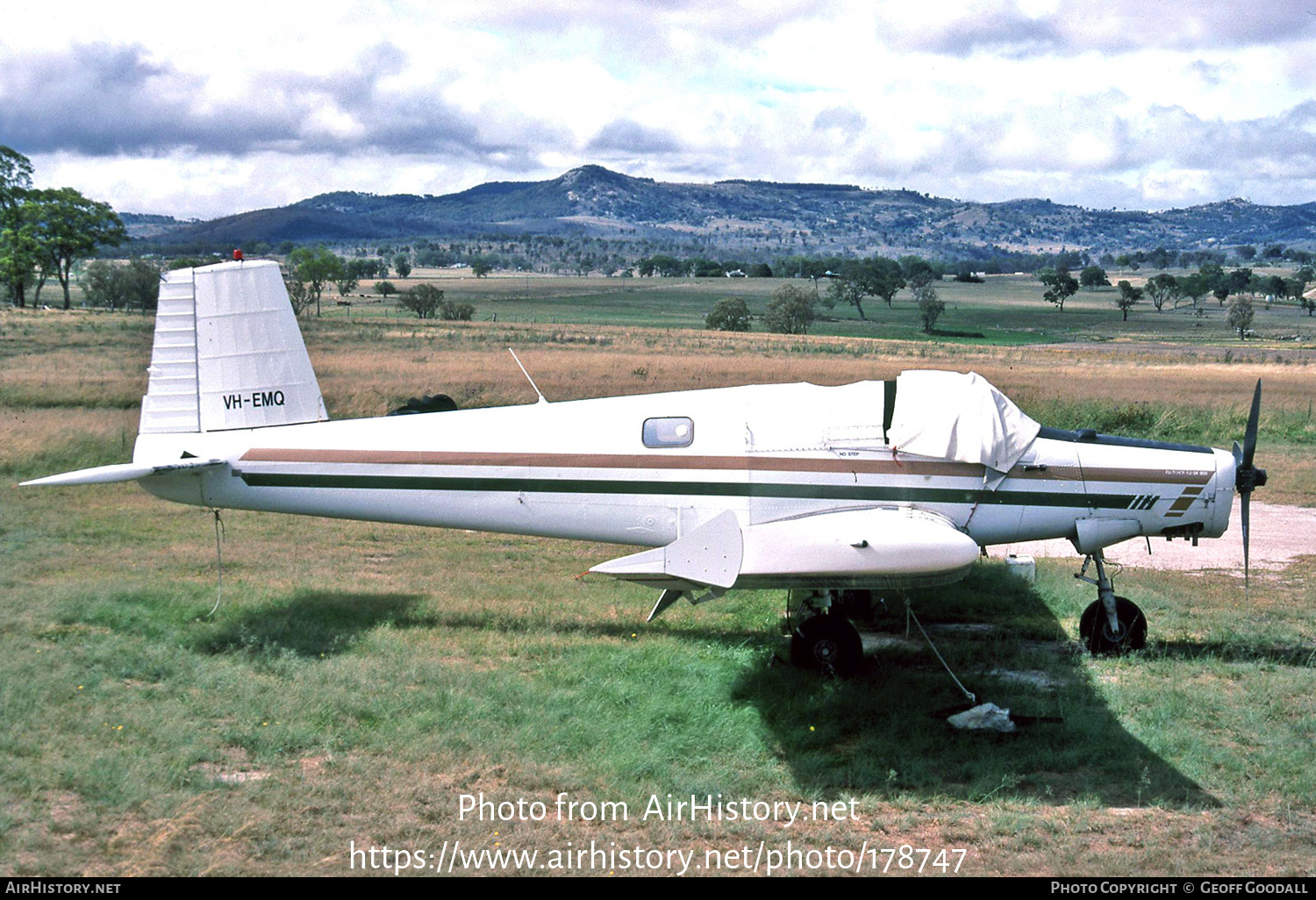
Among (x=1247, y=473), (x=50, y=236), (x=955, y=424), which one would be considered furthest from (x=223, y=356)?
(x=50, y=236)

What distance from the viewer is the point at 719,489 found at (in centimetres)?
856

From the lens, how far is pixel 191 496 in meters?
9.27

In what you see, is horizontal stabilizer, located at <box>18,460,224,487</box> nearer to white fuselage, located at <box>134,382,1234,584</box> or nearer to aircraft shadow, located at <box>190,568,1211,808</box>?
white fuselage, located at <box>134,382,1234,584</box>

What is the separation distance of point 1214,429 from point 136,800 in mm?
22656

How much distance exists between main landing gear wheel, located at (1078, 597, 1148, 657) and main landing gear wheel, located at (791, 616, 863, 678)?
7.86 ft

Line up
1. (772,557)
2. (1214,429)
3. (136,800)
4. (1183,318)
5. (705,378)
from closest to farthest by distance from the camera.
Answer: (136,800)
(772,557)
(1214,429)
(705,378)
(1183,318)

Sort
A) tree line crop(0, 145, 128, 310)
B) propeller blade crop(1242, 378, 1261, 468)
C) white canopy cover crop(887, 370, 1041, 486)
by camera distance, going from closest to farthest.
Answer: white canopy cover crop(887, 370, 1041, 486)
propeller blade crop(1242, 378, 1261, 468)
tree line crop(0, 145, 128, 310)

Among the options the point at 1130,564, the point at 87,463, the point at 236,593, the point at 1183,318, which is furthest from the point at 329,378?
the point at 1183,318

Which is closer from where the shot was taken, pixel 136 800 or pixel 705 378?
pixel 136 800

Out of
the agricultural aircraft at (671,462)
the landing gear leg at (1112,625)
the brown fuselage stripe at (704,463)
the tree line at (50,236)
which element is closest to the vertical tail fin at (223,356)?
the agricultural aircraft at (671,462)

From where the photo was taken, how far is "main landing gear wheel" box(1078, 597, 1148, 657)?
29.8 feet

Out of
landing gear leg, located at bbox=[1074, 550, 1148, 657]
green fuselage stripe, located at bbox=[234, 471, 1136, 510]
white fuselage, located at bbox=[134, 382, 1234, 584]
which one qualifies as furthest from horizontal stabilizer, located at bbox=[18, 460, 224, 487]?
landing gear leg, located at bbox=[1074, 550, 1148, 657]

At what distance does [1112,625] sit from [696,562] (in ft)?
14.7

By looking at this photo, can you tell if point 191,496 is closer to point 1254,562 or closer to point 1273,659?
point 1273,659
